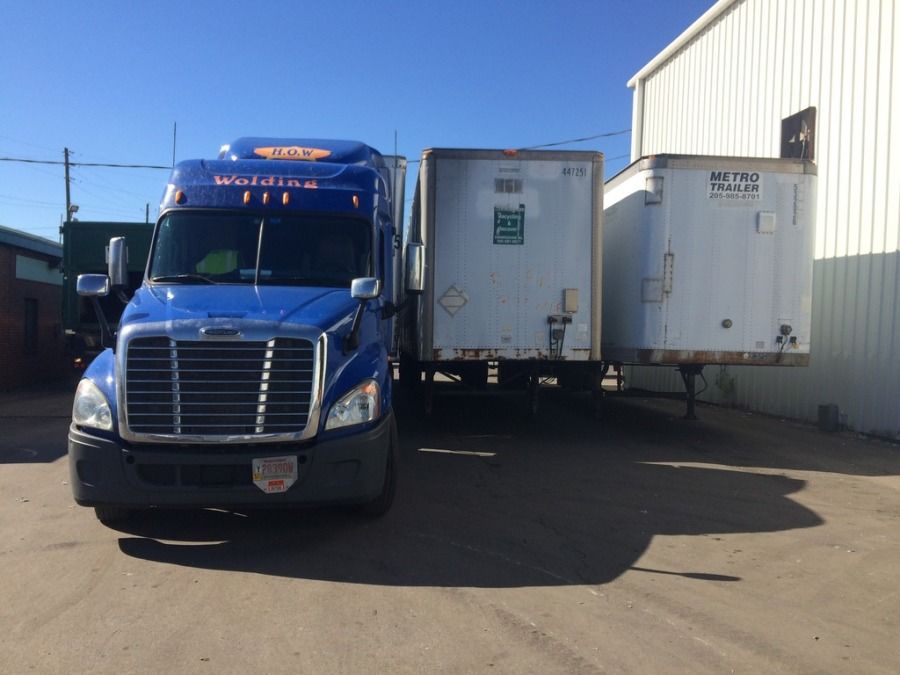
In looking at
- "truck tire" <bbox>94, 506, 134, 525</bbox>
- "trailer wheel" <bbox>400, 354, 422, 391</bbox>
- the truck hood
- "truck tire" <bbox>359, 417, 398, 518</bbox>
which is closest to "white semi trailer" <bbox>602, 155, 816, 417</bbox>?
"trailer wheel" <bbox>400, 354, 422, 391</bbox>

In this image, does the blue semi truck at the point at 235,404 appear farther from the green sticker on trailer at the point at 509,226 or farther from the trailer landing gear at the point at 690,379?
the trailer landing gear at the point at 690,379

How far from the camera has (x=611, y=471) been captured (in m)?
8.40

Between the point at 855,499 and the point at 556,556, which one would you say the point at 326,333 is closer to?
the point at 556,556

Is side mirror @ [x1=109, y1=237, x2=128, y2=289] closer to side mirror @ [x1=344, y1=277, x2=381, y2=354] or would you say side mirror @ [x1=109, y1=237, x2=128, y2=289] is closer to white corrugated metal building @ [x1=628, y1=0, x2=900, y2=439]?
side mirror @ [x1=344, y1=277, x2=381, y2=354]

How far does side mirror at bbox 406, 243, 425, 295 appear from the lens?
7.34 metres

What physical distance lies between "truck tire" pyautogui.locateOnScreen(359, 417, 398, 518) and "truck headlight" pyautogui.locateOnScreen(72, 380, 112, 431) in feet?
6.74

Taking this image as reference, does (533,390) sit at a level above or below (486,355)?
below

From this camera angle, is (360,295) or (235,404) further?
(360,295)

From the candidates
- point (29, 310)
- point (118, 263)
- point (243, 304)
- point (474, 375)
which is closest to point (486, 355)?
point (474, 375)

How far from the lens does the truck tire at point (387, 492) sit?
6.03 meters

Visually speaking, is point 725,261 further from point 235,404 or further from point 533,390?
point 235,404

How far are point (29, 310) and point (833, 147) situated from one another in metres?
20.1

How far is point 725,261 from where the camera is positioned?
9539 millimetres

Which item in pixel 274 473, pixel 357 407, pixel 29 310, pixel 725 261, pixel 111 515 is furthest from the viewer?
pixel 29 310
